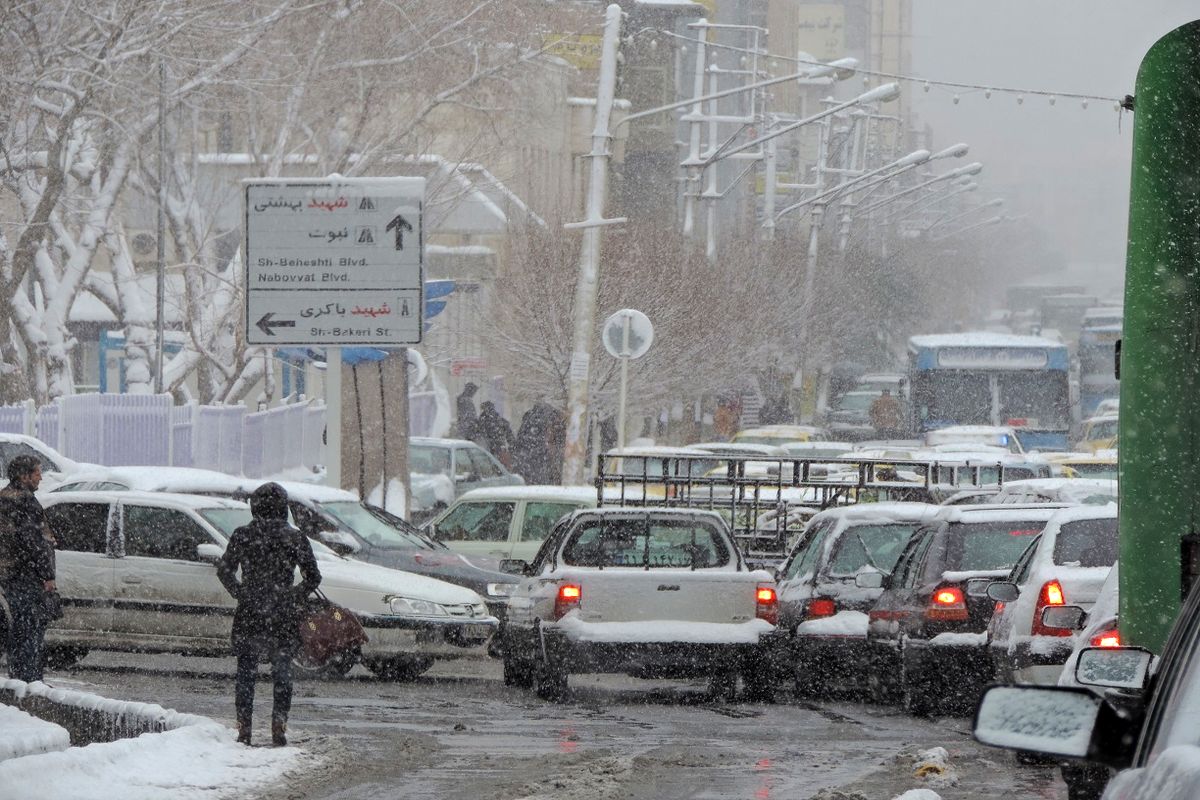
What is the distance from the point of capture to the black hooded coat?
11.9 meters

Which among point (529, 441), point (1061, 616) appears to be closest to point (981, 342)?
point (529, 441)

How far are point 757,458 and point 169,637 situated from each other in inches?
226

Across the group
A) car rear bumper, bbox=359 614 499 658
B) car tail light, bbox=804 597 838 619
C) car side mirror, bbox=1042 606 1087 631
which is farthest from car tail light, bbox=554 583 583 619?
car side mirror, bbox=1042 606 1087 631

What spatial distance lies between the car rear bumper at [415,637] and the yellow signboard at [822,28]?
533 feet

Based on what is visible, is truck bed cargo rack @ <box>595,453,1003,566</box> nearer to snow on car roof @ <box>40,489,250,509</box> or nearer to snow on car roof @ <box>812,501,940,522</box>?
snow on car roof @ <box>812,501,940,522</box>

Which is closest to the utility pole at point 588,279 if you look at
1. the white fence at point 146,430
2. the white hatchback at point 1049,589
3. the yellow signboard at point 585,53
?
the white fence at point 146,430

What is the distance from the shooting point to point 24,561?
13.6m

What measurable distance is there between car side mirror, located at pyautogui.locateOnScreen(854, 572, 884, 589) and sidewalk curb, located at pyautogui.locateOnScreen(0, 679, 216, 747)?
5.55 meters

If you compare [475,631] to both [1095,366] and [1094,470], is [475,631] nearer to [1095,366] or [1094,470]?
[1094,470]

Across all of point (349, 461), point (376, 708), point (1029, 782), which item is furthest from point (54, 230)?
point (1029, 782)

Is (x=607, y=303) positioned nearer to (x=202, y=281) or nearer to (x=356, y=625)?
(x=202, y=281)

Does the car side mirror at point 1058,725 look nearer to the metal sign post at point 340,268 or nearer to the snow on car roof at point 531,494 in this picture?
the snow on car roof at point 531,494

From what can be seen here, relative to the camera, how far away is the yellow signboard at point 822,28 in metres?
179

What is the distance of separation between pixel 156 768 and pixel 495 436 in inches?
1112
